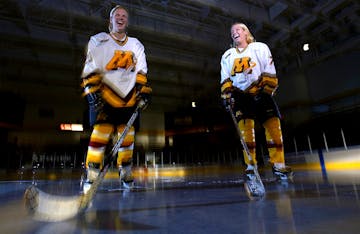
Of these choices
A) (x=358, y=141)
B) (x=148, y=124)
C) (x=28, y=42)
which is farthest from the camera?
Result: (x=148, y=124)

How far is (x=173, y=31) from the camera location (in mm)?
7270

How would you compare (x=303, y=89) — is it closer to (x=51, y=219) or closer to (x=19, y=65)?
(x=51, y=219)

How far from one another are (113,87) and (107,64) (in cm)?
20

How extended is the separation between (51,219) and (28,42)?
8501mm

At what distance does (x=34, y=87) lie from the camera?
423 inches

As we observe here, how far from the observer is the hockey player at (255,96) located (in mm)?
2262

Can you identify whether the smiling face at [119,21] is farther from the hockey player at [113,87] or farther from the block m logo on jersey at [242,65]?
the block m logo on jersey at [242,65]

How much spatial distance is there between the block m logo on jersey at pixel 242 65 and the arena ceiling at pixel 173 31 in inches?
158

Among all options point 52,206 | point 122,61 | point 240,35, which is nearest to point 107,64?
point 122,61

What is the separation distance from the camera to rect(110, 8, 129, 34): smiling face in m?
2.05

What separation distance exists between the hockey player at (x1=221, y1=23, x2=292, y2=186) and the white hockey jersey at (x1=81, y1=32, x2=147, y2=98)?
3.06ft

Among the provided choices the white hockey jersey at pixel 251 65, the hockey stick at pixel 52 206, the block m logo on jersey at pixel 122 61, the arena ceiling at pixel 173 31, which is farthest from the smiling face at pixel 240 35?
the arena ceiling at pixel 173 31

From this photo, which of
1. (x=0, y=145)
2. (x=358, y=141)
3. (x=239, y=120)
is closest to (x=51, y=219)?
(x=239, y=120)

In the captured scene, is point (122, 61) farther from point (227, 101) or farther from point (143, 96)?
point (227, 101)
